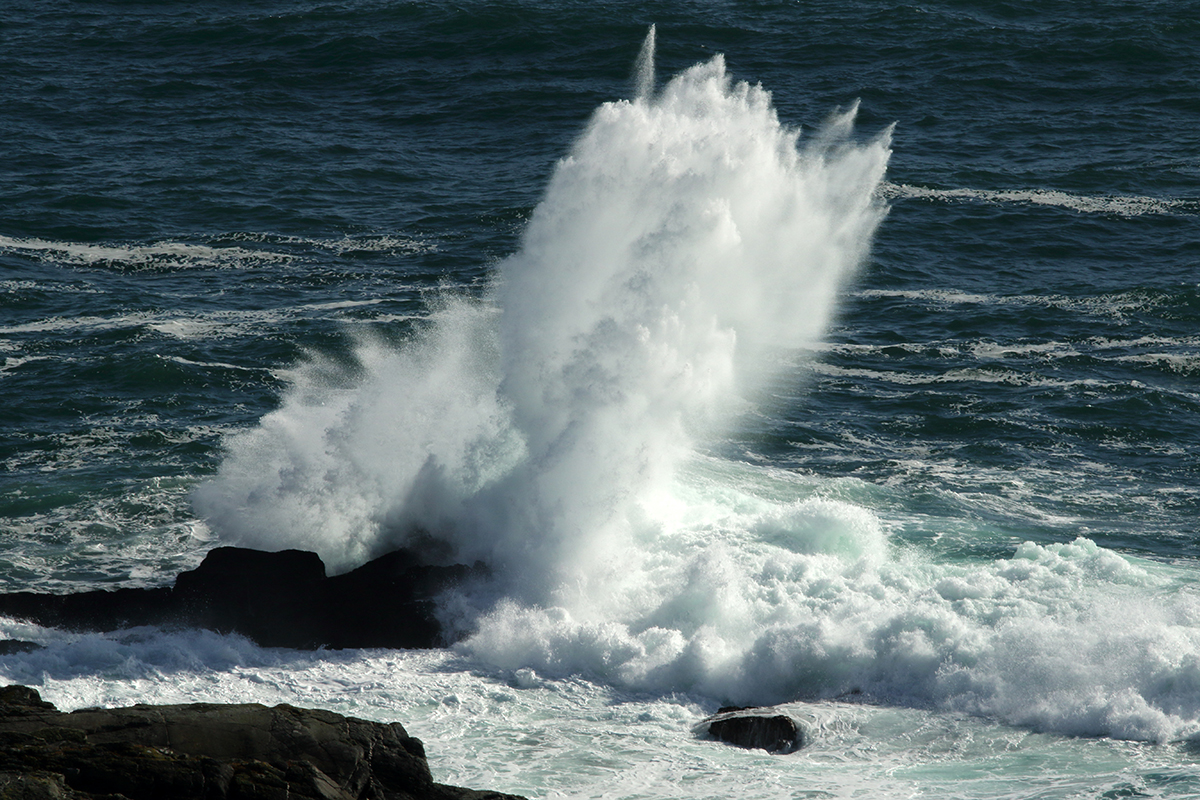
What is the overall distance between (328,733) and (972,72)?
43.8 metres

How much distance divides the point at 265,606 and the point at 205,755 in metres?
6.30

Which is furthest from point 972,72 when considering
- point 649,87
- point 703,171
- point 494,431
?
point 494,431

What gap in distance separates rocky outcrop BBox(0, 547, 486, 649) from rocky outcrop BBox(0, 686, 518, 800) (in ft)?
15.7

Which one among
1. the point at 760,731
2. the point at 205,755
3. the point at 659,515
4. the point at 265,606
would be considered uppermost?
the point at 659,515

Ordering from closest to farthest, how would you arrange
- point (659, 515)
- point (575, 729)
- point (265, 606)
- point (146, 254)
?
point (575, 729), point (265, 606), point (659, 515), point (146, 254)

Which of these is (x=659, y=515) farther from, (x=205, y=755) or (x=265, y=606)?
(x=205, y=755)

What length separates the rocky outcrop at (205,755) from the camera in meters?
12.6

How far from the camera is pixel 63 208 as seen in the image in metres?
39.8

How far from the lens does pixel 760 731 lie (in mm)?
17469

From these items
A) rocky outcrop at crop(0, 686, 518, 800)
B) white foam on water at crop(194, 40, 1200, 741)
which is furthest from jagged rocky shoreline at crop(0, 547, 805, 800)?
white foam on water at crop(194, 40, 1200, 741)

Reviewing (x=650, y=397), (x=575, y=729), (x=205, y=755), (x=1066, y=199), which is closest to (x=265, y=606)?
(x=575, y=729)

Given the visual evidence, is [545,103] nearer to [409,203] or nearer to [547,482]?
[409,203]

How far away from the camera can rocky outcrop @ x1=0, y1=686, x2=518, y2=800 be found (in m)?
12.6

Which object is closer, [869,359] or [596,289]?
[596,289]
